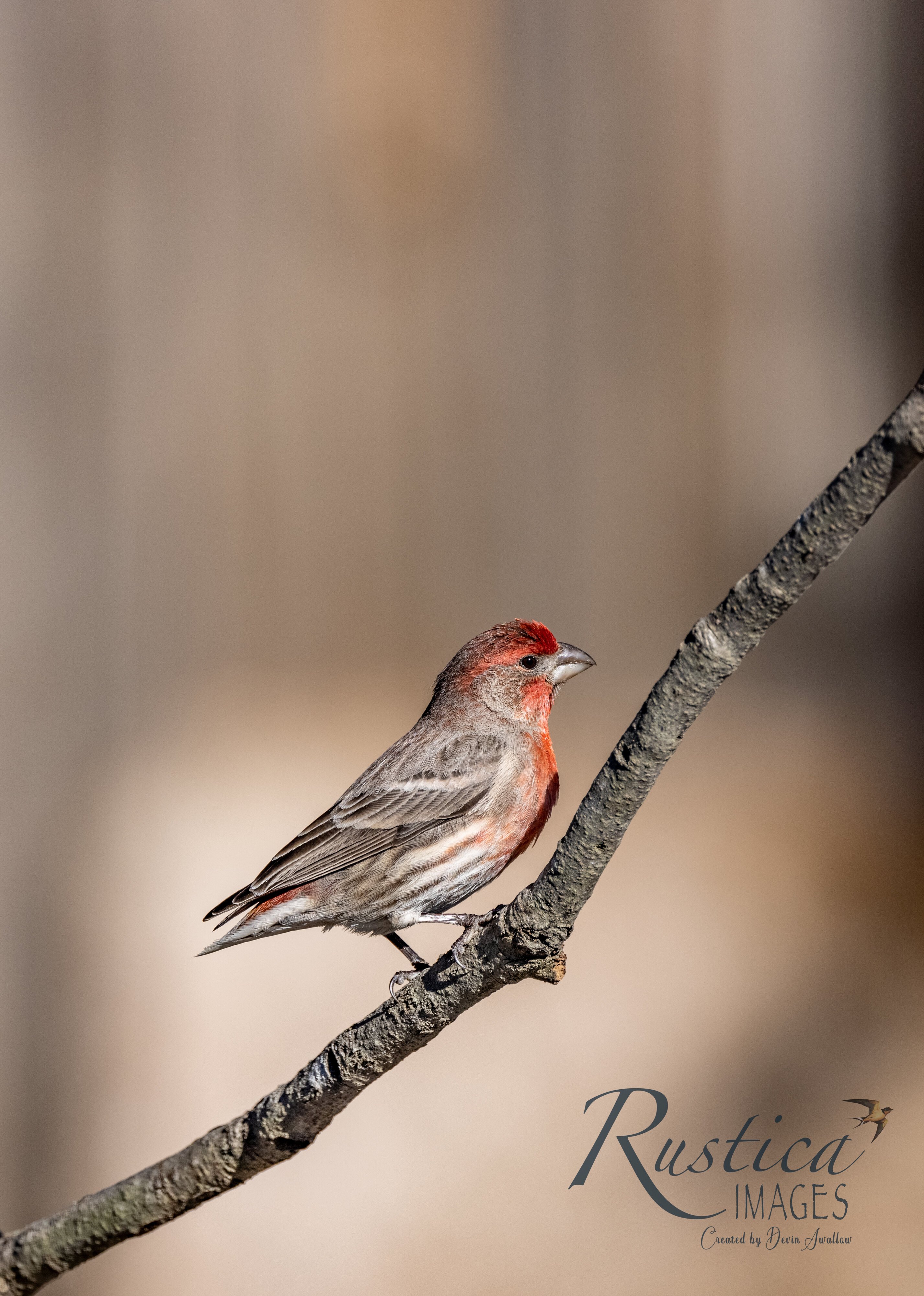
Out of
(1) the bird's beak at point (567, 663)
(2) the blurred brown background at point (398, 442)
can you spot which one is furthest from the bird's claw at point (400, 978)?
(2) the blurred brown background at point (398, 442)

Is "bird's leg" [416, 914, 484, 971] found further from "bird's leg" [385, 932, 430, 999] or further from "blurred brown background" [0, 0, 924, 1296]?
"blurred brown background" [0, 0, 924, 1296]

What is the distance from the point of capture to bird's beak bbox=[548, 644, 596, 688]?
2.56 m

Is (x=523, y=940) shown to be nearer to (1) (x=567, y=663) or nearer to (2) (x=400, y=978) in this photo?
(2) (x=400, y=978)

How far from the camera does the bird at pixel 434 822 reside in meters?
2.36

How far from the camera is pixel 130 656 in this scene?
4.68 meters

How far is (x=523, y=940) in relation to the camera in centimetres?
143

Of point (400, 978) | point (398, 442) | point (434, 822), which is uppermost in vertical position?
point (398, 442)

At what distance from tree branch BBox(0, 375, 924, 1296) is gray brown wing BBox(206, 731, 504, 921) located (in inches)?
26.1

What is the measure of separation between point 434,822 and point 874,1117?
2.32 m

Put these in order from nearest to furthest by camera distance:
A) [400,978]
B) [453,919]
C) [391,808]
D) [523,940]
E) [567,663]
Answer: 1. [523,940]
2. [453,919]
3. [400,978]
4. [391,808]
5. [567,663]

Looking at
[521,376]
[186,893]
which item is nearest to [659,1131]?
[186,893]

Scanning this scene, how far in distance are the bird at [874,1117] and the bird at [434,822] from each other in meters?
2.13

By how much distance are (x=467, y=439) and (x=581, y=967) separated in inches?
77.0

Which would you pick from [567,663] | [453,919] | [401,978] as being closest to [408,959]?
[401,978]
